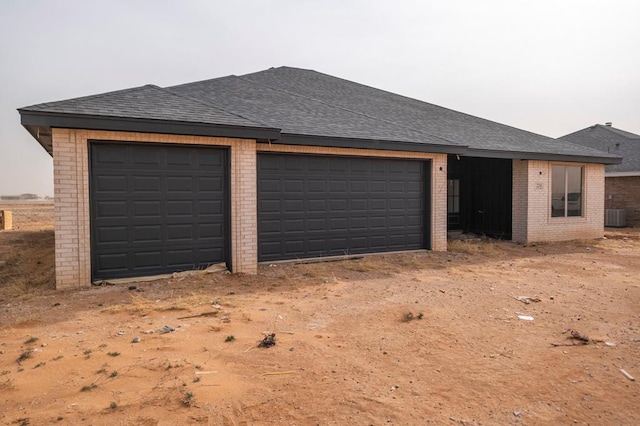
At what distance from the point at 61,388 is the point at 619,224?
79.8ft

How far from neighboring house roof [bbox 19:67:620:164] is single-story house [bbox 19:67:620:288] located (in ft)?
0.14

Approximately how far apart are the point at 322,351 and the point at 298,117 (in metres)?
7.79

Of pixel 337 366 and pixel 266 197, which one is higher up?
pixel 266 197

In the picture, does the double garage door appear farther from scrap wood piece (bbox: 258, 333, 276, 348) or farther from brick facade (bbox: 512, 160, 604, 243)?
brick facade (bbox: 512, 160, 604, 243)

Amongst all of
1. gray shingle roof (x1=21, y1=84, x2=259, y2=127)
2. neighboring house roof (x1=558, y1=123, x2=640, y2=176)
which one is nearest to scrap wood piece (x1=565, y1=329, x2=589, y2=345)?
gray shingle roof (x1=21, y1=84, x2=259, y2=127)

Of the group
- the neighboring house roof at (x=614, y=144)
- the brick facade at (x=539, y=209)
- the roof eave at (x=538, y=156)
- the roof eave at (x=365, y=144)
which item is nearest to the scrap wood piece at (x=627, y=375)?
the roof eave at (x=365, y=144)

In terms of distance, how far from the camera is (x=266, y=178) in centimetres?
999

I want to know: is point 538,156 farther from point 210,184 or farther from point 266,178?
point 210,184

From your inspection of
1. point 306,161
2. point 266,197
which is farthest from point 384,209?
point 266,197

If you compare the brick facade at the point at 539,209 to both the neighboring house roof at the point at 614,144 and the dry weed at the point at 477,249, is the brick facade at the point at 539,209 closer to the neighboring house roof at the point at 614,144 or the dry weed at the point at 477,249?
the dry weed at the point at 477,249

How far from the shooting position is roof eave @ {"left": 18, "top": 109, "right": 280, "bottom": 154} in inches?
286

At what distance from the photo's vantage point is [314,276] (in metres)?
9.05

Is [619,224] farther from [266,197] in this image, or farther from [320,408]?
[320,408]

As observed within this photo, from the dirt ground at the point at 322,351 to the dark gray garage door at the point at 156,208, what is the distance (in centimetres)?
58
